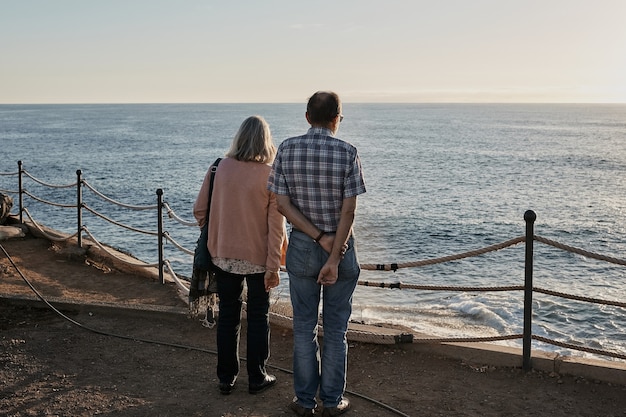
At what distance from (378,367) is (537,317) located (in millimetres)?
8321

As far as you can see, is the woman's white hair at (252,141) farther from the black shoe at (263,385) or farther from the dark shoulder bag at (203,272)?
the black shoe at (263,385)

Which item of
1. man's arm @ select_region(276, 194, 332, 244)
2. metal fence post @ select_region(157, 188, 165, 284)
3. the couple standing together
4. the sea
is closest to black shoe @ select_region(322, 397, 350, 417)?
the couple standing together

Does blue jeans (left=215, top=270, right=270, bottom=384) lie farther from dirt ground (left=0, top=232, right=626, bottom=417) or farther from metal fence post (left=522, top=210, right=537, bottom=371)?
metal fence post (left=522, top=210, right=537, bottom=371)

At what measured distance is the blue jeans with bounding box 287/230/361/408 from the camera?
4289mm

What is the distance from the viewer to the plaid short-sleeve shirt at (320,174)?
4.14 m

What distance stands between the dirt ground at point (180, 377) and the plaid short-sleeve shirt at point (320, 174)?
1.46 metres

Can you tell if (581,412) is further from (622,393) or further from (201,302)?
(201,302)

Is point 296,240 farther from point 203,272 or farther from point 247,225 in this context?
point 203,272

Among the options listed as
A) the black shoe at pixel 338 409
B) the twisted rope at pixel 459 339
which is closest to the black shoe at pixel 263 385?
the black shoe at pixel 338 409

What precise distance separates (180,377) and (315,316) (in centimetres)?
152

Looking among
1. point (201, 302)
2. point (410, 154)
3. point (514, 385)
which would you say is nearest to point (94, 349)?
point (201, 302)

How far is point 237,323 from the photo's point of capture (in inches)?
194

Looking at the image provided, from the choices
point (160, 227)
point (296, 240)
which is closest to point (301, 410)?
point (296, 240)

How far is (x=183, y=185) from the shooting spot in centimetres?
3494
